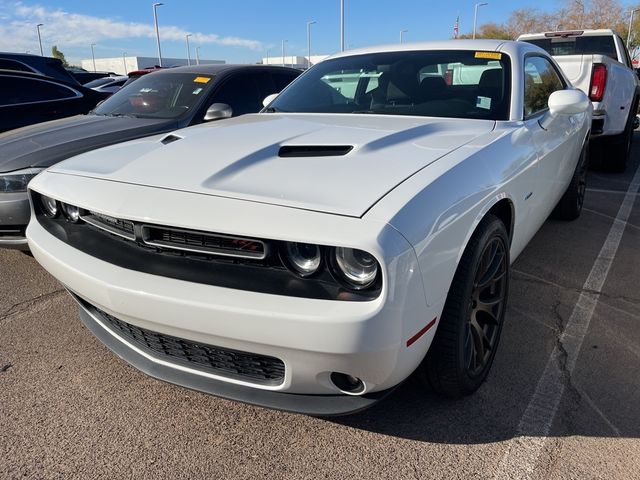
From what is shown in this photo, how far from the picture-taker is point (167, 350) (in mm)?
2012

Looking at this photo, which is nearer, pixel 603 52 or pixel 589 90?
pixel 589 90

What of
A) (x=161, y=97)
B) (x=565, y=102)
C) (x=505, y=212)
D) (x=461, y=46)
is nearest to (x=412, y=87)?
(x=461, y=46)

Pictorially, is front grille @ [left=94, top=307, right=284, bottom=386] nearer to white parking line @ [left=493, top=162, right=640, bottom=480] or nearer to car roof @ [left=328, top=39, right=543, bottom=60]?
white parking line @ [left=493, top=162, right=640, bottom=480]

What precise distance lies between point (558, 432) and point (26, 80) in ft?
20.9

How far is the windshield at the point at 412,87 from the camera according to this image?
2928 millimetres

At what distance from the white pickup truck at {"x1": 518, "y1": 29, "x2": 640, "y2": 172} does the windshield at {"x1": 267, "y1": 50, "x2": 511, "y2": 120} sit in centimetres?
401

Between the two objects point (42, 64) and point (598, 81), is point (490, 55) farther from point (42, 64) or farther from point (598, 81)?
point (42, 64)

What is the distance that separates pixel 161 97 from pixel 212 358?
3.61 metres

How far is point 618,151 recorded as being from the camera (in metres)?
7.06

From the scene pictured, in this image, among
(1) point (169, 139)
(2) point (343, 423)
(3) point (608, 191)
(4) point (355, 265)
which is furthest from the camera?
(3) point (608, 191)

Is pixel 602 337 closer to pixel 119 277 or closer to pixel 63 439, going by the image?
pixel 119 277

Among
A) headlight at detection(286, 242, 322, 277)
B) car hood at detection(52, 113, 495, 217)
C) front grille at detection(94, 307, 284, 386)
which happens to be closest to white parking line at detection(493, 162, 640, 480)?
front grille at detection(94, 307, 284, 386)

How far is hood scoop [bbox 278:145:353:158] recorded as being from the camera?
85.1 inches

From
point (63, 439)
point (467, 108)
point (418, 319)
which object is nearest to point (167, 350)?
point (63, 439)
